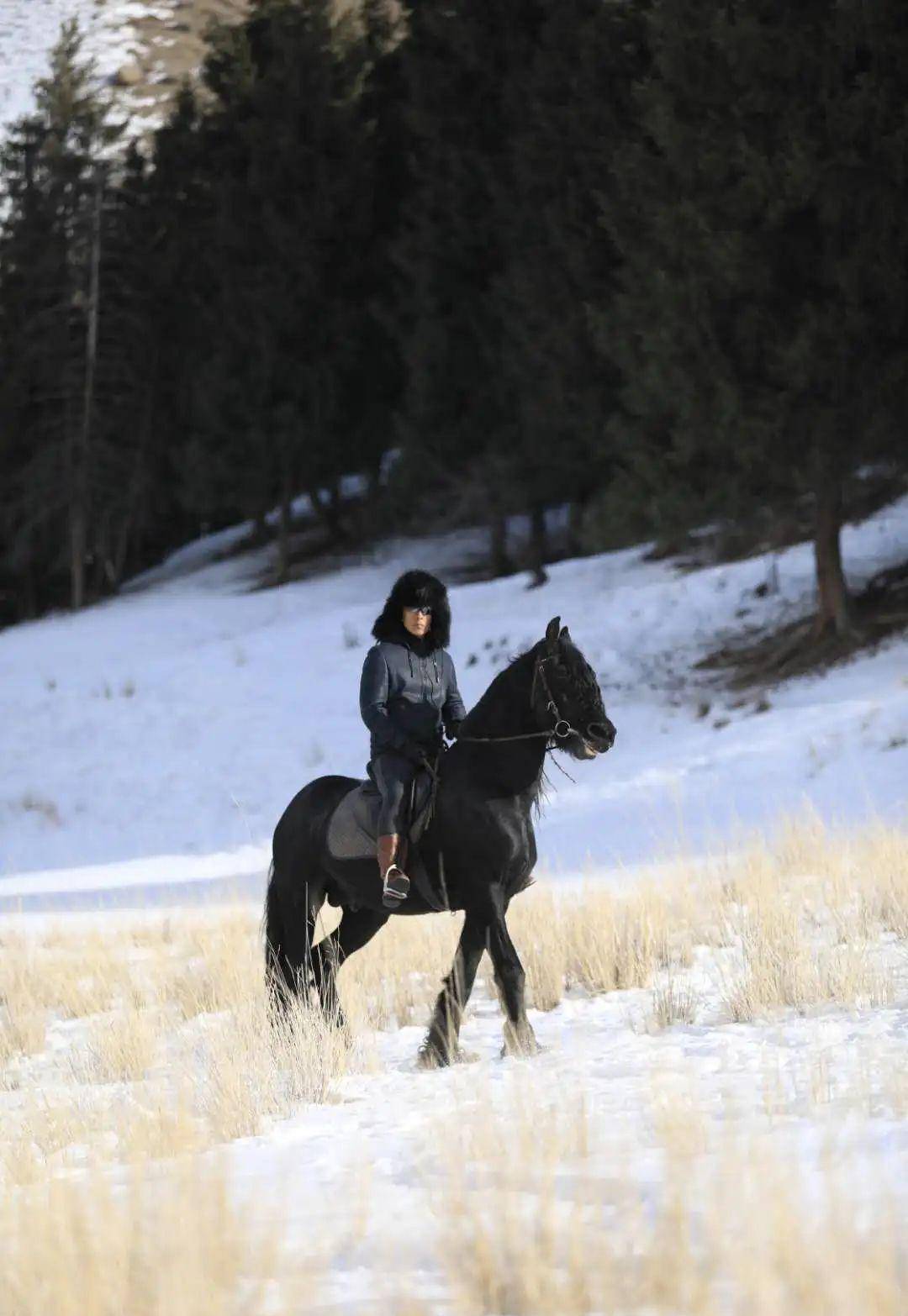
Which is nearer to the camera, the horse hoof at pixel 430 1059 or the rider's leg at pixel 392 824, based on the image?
the horse hoof at pixel 430 1059

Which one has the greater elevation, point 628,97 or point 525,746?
point 628,97

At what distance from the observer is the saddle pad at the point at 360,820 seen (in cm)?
626

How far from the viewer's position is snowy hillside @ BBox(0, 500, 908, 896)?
15.3 meters

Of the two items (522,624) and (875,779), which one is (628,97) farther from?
(875,779)

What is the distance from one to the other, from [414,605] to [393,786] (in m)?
0.81

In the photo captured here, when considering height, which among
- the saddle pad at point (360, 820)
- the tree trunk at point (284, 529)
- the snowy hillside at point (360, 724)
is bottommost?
the snowy hillside at point (360, 724)

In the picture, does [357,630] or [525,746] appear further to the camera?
[357,630]

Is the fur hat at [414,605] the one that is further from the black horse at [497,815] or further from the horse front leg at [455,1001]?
the horse front leg at [455,1001]

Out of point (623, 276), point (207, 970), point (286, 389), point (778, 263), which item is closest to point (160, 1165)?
point (207, 970)

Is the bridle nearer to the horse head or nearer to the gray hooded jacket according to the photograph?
the horse head

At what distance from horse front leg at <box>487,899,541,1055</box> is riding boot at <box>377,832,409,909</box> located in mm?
408

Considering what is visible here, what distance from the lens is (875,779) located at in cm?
1462

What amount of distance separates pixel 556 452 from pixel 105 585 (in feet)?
61.2

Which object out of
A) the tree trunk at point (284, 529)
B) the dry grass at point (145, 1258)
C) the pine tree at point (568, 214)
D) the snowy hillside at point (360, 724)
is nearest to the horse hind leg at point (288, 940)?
the dry grass at point (145, 1258)
